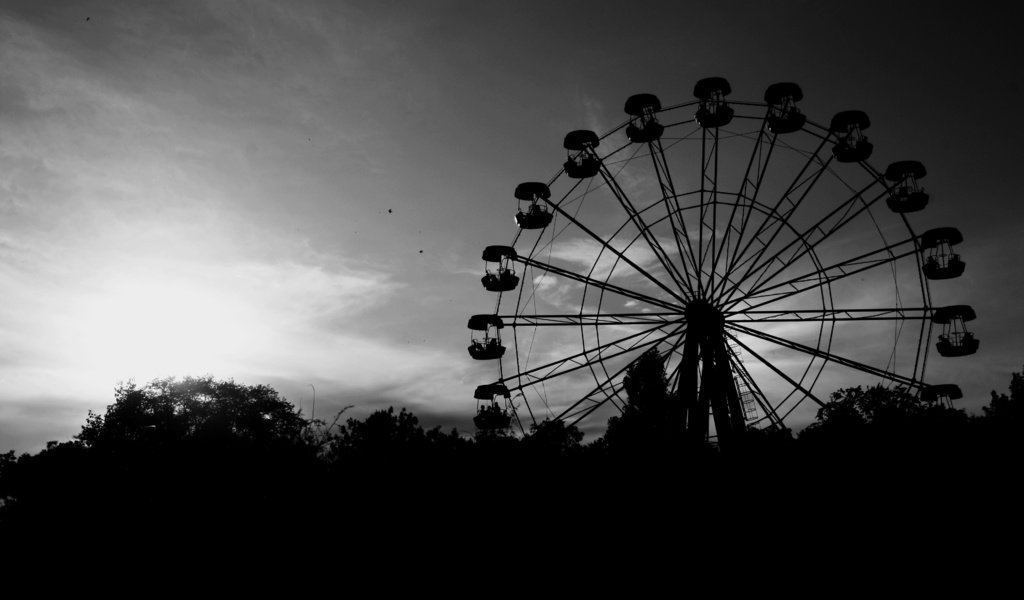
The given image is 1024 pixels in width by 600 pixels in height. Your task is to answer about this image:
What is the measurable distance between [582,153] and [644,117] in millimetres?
2525

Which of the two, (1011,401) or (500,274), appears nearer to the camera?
(500,274)

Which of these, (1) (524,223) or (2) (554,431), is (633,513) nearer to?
(2) (554,431)

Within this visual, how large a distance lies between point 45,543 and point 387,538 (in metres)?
9.46

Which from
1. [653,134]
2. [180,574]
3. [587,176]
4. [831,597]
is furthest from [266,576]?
[653,134]

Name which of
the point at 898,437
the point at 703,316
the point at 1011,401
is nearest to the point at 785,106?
the point at 703,316

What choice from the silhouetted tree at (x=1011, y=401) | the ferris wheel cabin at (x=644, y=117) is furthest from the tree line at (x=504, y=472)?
the silhouetted tree at (x=1011, y=401)

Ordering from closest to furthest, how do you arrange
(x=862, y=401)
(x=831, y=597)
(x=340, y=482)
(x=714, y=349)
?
(x=831, y=597)
(x=714, y=349)
(x=340, y=482)
(x=862, y=401)

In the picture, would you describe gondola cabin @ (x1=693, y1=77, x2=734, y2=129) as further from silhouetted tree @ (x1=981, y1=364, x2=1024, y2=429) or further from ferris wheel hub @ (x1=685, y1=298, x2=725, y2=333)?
silhouetted tree @ (x1=981, y1=364, x2=1024, y2=429)

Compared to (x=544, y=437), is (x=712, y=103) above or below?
above

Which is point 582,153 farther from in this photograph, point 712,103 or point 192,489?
point 192,489

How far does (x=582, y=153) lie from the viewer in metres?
21.8

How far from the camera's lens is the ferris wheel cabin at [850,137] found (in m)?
19.6

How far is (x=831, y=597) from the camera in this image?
439 inches

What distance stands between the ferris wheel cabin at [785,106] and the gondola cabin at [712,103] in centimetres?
136
